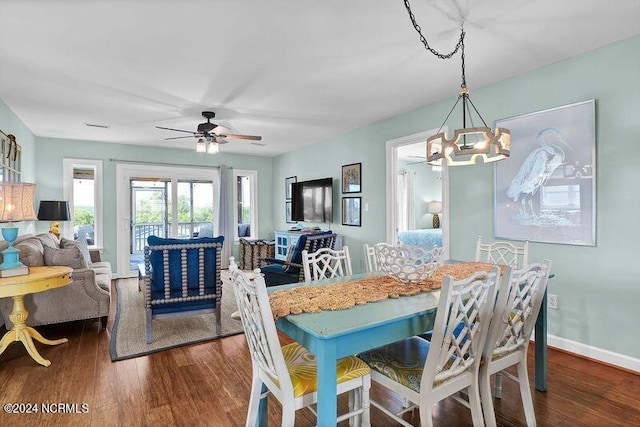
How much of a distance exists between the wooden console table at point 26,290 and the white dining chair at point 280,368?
6.58ft

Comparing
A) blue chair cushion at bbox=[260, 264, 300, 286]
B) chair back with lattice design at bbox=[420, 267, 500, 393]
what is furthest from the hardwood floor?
blue chair cushion at bbox=[260, 264, 300, 286]

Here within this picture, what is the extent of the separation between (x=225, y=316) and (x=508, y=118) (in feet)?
11.8

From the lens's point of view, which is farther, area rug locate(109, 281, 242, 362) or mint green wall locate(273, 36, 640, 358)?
area rug locate(109, 281, 242, 362)

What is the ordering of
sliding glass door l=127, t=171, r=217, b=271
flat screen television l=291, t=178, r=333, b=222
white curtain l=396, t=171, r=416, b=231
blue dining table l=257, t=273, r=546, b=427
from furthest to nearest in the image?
white curtain l=396, t=171, r=416, b=231, sliding glass door l=127, t=171, r=217, b=271, flat screen television l=291, t=178, r=333, b=222, blue dining table l=257, t=273, r=546, b=427

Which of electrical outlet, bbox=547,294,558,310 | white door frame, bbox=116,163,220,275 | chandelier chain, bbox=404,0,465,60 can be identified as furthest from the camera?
white door frame, bbox=116,163,220,275

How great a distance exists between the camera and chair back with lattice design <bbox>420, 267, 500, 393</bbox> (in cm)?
140

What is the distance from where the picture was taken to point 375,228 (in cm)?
489

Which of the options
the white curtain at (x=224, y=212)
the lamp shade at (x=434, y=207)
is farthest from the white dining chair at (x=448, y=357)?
the lamp shade at (x=434, y=207)

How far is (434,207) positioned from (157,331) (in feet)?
21.8

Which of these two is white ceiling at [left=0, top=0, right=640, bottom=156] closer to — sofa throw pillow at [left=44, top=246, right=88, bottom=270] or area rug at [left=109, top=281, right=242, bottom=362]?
sofa throw pillow at [left=44, top=246, right=88, bottom=270]

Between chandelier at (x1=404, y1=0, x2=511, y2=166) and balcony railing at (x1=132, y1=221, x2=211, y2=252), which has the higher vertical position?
chandelier at (x1=404, y1=0, x2=511, y2=166)

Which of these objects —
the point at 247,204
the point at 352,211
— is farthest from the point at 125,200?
the point at 352,211

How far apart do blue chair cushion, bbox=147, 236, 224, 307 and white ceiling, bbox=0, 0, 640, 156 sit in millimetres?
1514

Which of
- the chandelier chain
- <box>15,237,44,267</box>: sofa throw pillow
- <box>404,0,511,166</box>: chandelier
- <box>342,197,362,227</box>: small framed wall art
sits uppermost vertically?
the chandelier chain
